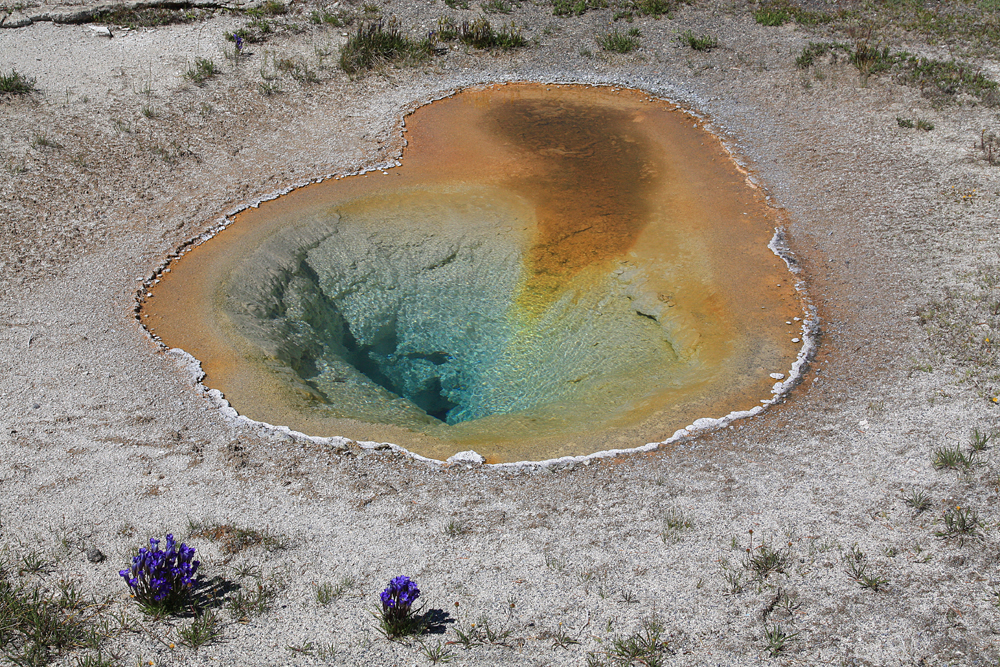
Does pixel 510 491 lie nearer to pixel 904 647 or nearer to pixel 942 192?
pixel 904 647

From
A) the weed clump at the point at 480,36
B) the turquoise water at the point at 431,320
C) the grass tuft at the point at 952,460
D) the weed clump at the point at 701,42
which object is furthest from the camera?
the weed clump at the point at 480,36

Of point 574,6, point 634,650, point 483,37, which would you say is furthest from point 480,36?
point 634,650

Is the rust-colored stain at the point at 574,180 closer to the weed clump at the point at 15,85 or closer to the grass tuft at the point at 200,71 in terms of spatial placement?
the grass tuft at the point at 200,71

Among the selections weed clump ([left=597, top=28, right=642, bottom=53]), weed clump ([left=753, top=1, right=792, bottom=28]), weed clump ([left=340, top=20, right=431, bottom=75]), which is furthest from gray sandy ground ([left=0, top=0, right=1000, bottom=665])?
weed clump ([left=753, top=1, right=792, bottom=28])

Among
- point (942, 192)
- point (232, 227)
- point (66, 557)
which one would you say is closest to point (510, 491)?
point (66, 557)

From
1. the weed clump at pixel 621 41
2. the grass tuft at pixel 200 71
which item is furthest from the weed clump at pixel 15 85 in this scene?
the weed clump at pixel 621 41

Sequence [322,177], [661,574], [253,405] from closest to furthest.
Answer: [661,574] < [253,405] < [322,177]
